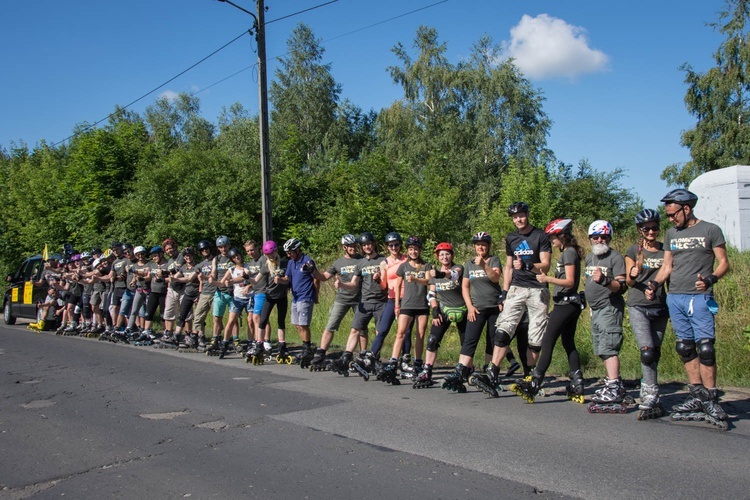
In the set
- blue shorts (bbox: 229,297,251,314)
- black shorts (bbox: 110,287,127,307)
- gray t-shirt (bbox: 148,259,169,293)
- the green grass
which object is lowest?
the green grass

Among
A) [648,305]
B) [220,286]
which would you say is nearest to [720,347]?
[648,305]

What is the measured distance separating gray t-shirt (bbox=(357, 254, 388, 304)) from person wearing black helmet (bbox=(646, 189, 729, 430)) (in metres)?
4.05

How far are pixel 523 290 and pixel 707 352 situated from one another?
2.05 meters

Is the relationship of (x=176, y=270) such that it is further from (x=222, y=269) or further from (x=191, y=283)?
(x=222, y=269)

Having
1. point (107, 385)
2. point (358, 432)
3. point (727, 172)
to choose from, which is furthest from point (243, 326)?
point (727, 172)

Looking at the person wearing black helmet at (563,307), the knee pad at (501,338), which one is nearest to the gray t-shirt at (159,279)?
the knee pad at (501,338)

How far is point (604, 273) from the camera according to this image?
6.67m

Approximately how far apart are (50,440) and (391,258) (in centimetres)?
507

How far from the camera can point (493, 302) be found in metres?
7.98

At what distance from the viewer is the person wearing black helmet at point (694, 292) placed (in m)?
5.99

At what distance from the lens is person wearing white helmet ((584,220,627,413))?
21.7 ft

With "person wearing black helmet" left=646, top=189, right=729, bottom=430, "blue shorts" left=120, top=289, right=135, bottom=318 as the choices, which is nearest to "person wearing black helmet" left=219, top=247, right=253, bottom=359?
"blue shorts" left=120, top=289, right=135, bottom=318

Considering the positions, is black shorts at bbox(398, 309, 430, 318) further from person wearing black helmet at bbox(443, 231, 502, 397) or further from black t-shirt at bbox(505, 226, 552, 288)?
black t-shirt at bbox(505, 226, 552, 288)

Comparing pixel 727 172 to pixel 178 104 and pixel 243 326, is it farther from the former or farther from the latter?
pixel 178 104
